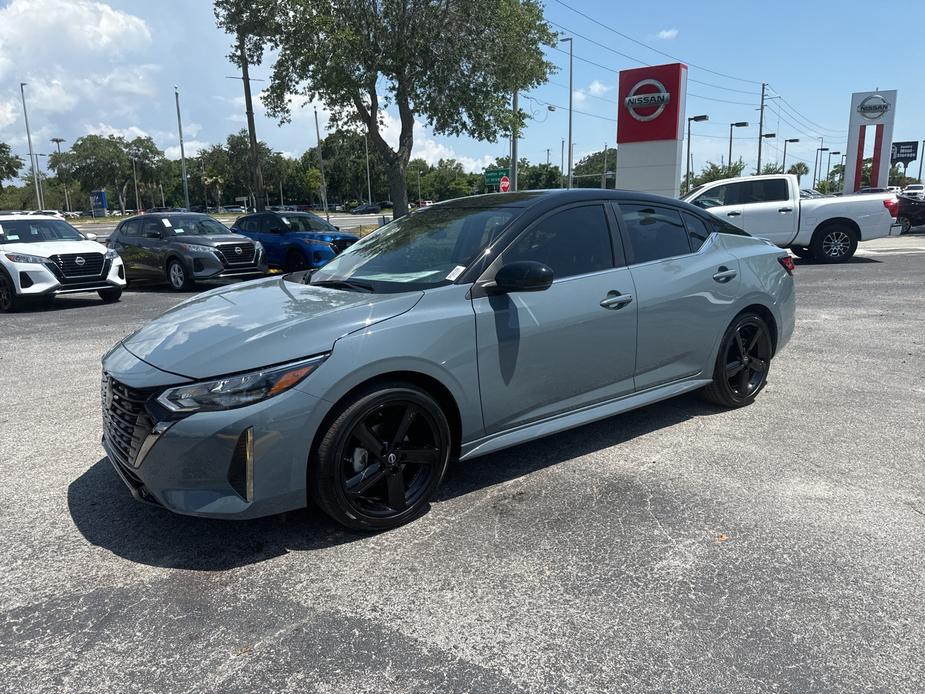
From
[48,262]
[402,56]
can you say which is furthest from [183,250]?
[402,56]

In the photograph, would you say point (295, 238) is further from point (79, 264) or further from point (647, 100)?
point (647, 100)

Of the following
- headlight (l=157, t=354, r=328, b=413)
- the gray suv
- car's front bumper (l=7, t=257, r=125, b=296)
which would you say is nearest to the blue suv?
the gray suv

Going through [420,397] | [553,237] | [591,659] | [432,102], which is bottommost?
[591,659]

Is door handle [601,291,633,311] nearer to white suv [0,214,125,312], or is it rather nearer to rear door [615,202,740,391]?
rear door [615,202,740,391]

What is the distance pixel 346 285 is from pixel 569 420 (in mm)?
1508

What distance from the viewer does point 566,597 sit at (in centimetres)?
273

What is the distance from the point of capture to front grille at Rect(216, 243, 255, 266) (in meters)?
13.5

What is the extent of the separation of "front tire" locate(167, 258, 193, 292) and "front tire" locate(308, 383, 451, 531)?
11.4 meters

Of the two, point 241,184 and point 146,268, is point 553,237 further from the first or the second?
point 241,184

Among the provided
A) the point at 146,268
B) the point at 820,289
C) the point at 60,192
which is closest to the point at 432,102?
the point at 146,268

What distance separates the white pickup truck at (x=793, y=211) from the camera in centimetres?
1391

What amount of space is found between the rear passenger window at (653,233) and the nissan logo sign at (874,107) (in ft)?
108

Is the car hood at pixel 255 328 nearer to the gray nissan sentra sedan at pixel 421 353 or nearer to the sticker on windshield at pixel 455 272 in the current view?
A: the gray nissan sentra sedan at pixel 421 353

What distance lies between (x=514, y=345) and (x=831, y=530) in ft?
5.82
